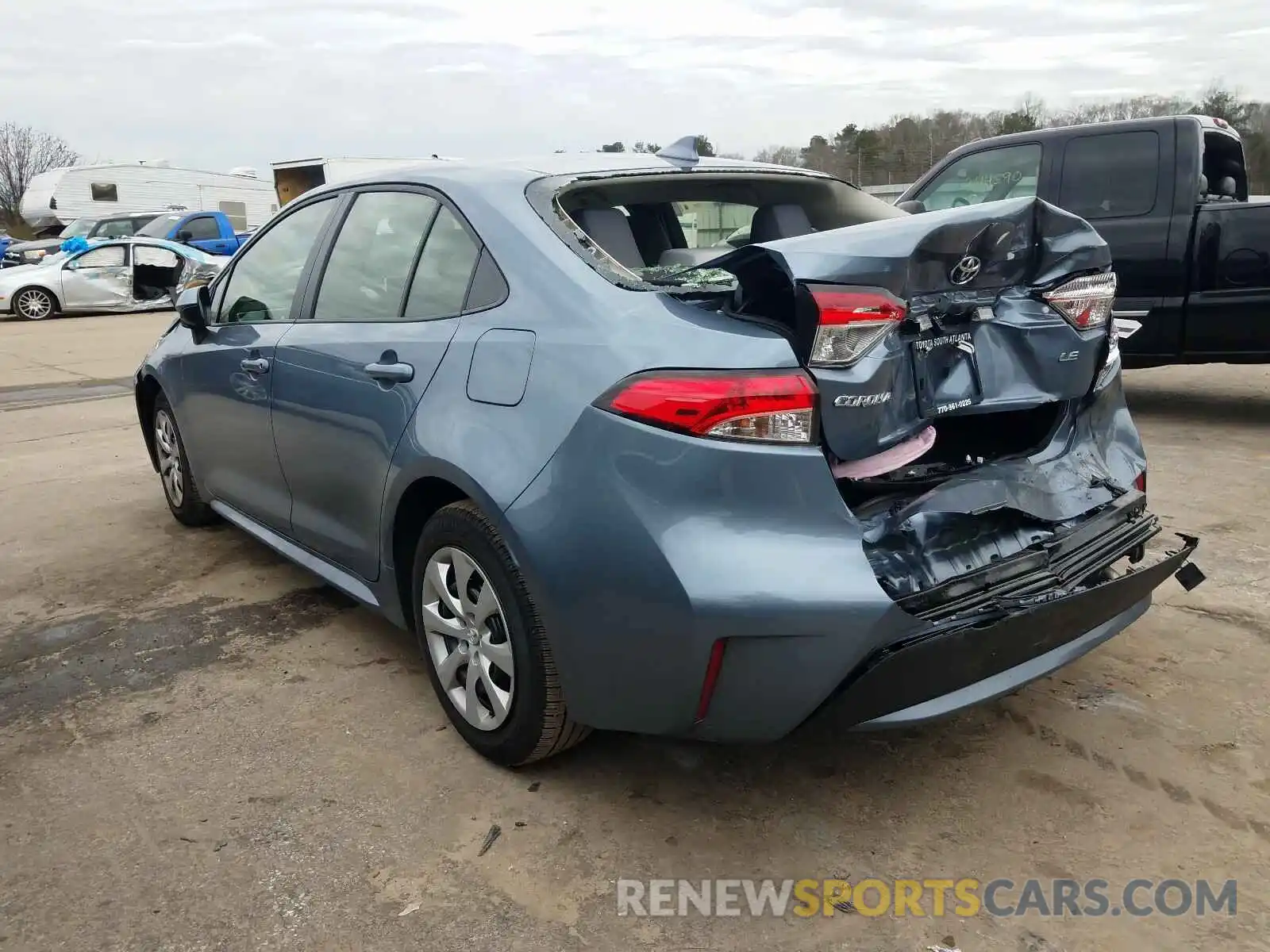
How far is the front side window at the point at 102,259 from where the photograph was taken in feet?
55.0

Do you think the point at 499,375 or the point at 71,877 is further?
the point at 499,375

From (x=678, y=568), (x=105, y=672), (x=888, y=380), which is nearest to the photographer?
(x=678, y=568)

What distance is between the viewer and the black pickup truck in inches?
237

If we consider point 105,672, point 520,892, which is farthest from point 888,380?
point 105,672

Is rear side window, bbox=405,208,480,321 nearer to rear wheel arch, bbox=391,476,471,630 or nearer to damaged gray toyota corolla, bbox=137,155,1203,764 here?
damaged gray toyota corolla, bbox=137,155,1203,764

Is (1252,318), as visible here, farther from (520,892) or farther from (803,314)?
(520,892)

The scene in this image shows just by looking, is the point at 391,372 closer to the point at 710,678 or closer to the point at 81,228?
the point at 710,678

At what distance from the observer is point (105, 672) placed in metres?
3.37

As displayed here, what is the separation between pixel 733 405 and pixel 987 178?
224 inches

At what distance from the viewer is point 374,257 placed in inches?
127

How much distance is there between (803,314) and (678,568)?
2.00 ft

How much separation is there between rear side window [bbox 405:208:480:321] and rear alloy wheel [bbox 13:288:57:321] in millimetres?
16431

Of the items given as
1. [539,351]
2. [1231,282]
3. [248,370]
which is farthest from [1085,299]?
[1231,282]

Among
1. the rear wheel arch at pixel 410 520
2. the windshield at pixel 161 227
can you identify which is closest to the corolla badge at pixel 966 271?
the rear wheel arch at pixel 410 520
